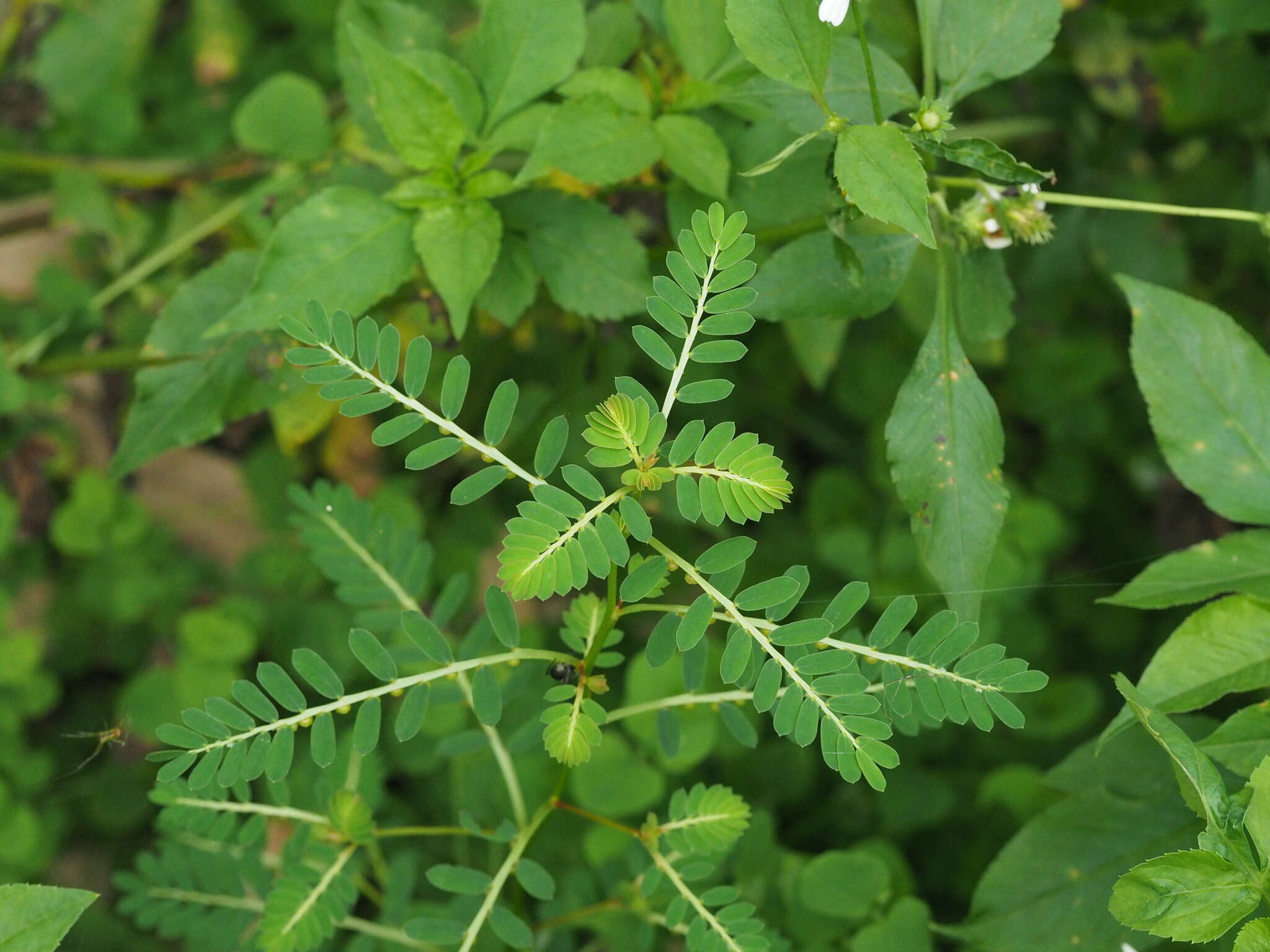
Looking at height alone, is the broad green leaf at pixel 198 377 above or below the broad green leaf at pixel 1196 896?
above

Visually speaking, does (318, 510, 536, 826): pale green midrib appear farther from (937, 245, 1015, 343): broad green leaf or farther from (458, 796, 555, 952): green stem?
(937, 245, 1015, 343): broad green leaf

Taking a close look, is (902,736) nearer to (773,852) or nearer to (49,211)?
(773,852)

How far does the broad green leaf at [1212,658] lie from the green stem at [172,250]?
187 centimetres

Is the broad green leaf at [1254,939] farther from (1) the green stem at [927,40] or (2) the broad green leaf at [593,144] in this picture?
(2) the broad green leaf at [593,144]

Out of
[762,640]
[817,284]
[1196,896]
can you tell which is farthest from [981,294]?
[1196,896]

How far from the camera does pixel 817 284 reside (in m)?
1.33

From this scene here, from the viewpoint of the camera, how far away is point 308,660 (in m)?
1.15

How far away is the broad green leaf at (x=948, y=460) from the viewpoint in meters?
1.28

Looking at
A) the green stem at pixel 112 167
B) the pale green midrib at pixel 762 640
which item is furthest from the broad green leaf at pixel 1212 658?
the green stem at pixel 112 167

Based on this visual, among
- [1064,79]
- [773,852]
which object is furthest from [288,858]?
[1064,79]

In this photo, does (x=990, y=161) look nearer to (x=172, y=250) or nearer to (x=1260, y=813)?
(x=1260, y=813)

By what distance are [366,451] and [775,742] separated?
120 cm

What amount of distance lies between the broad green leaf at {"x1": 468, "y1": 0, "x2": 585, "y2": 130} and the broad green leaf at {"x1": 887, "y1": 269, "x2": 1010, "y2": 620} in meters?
0.63

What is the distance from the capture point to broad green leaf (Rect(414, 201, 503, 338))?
4.40 feet
